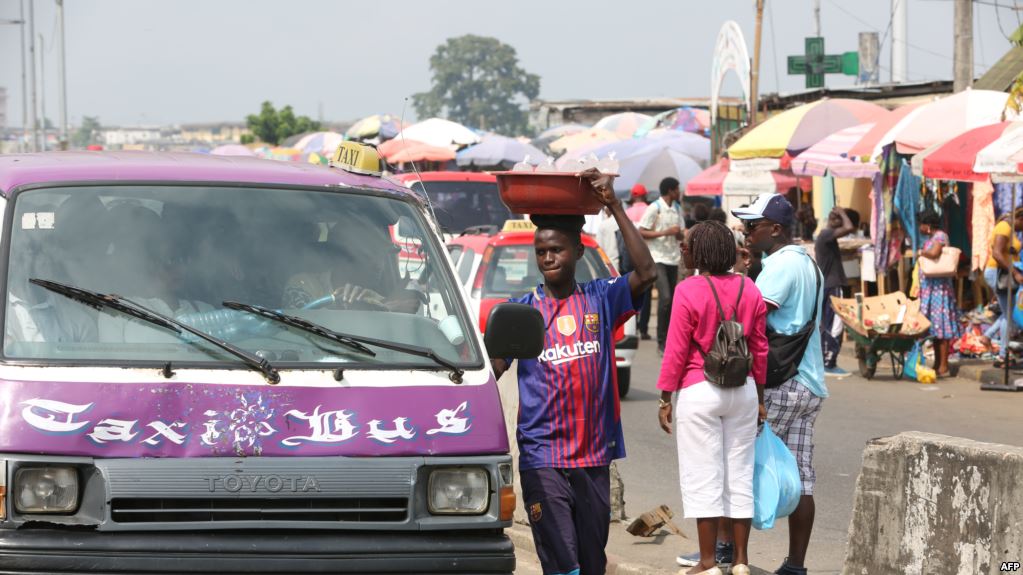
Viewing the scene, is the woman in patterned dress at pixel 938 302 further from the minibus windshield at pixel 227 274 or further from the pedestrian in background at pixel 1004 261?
the minibus windshield at pixel 227 274

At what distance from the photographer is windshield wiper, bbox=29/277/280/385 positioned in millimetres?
4484

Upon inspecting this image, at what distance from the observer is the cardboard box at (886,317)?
14.7 meters

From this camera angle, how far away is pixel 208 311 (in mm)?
4773

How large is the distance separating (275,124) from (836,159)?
5841cm

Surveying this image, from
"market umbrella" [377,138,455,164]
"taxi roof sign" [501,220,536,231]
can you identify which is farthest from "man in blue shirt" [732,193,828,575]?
"market umbrella" [377,138,455,164]

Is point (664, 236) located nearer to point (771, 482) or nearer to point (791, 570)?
point (791, 570)

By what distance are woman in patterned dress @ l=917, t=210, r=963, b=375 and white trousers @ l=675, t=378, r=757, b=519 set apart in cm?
959

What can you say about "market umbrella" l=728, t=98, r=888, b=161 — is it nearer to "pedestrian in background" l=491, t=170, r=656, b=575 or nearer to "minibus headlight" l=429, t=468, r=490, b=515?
"pedestrian in background" l=491, t=170, r=656, b=575

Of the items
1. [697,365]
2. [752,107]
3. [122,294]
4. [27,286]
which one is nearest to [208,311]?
[122,294]

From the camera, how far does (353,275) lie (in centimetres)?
520

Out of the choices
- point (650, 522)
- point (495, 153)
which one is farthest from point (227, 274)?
point (495, 153)

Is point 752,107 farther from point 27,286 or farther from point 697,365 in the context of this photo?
point 27,286

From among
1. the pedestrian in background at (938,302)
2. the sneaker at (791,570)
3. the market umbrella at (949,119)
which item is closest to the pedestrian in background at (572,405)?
the sneaker at (791,570)

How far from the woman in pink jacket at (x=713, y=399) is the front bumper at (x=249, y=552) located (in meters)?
1.76
